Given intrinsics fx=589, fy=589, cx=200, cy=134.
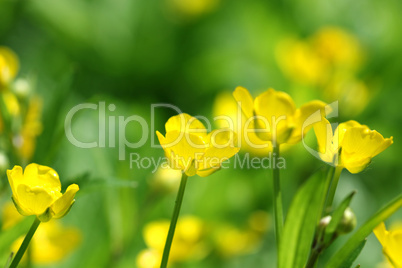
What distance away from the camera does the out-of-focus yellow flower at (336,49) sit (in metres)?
1.79

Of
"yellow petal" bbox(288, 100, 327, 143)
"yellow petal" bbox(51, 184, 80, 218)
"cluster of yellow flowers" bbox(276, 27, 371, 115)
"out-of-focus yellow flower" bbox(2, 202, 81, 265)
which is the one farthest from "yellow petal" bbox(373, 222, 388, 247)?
"cluster of yellow flowers" bbox(276, 27, 371, 115)

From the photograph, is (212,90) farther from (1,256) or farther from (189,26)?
(1,256)

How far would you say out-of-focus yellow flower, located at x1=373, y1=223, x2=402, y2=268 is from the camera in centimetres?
55

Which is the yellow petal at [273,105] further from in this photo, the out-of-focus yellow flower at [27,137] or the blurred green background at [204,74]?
the blurred green background at [204,74]

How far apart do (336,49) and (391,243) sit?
130cm

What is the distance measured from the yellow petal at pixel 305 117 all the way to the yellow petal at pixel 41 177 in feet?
0.81

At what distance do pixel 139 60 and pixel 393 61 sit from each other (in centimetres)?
86

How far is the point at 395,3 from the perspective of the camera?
2.27 meters

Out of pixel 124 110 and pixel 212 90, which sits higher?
pixel 212 90

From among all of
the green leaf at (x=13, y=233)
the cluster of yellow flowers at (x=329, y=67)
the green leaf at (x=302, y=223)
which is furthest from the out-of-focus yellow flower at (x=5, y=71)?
the cluster of yellow flowers at (x=329, y=67)

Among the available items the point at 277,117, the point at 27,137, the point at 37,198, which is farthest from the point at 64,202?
the point at 27,137

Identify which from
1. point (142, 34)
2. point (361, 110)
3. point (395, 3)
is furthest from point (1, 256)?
point (395, 3)

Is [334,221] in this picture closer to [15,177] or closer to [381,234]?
[381,234]

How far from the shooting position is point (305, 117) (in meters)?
0.62
